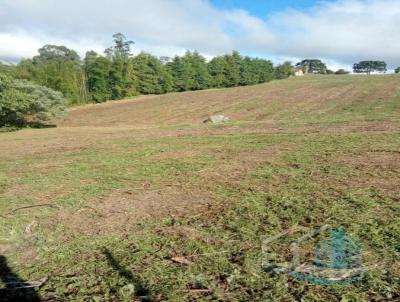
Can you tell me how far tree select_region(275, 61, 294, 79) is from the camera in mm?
83188

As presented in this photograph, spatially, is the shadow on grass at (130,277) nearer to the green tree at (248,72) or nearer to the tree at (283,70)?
the green tree at (248,72)

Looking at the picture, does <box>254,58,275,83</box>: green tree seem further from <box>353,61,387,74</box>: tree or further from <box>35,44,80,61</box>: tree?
<box>353,61,387,74</box>: tree

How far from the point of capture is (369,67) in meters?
115

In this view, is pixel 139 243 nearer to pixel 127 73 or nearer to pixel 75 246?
pixel 75 246

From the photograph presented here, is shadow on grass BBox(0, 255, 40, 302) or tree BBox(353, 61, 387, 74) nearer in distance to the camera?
shadow on grass BBox(0, 255, 40, 302)

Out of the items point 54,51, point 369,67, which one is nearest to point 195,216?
point 54,51

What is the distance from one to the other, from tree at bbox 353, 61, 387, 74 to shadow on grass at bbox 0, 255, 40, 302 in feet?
413

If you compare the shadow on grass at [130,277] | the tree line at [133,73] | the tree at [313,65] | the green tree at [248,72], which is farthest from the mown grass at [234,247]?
the tree at [313,65]

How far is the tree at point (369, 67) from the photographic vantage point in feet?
369

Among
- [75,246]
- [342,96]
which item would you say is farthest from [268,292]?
[342,96]

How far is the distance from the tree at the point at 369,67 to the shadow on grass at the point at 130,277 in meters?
125

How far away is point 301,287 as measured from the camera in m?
2.91

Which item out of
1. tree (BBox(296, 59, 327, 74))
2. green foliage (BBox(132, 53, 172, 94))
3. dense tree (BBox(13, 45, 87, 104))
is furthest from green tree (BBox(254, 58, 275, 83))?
tree (BBox(296, 59, 327, 74))

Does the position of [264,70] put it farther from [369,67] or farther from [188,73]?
[369,67]
